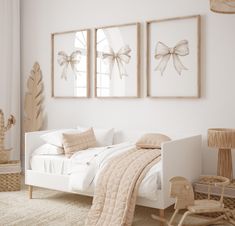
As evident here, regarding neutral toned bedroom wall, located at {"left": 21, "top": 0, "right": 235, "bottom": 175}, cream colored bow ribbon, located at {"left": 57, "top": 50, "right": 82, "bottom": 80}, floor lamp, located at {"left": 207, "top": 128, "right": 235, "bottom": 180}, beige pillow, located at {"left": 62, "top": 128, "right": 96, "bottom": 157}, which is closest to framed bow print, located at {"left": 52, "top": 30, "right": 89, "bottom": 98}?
cream colored bow ribbon, located at {"left": 57, "top": 50, "right": 82, "bottom": 80}

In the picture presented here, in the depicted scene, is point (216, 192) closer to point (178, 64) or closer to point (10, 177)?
point (178, 64)

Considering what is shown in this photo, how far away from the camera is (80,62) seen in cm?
482

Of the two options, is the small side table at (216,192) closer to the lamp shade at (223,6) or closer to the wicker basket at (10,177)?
the lamp shade at (223,6)

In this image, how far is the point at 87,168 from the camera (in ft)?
11.6

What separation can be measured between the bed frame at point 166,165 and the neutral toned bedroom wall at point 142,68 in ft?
0.70

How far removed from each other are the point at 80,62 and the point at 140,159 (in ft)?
6.16

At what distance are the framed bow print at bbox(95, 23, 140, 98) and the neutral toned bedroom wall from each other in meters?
0.09

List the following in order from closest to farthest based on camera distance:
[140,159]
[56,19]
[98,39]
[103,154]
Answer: [140,159] → [103,154] → [98,39] → [56,19]

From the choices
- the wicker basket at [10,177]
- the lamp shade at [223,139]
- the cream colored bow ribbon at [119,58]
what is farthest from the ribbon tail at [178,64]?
the wicker basket at [10,177]

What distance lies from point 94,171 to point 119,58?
151cm

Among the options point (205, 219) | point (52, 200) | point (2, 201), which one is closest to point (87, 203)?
point (52, 200)

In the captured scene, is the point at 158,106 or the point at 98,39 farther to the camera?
the point at 98,39

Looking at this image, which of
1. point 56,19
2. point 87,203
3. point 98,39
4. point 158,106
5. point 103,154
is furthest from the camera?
point 56,19

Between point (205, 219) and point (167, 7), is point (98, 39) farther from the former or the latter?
point (205, 219)
